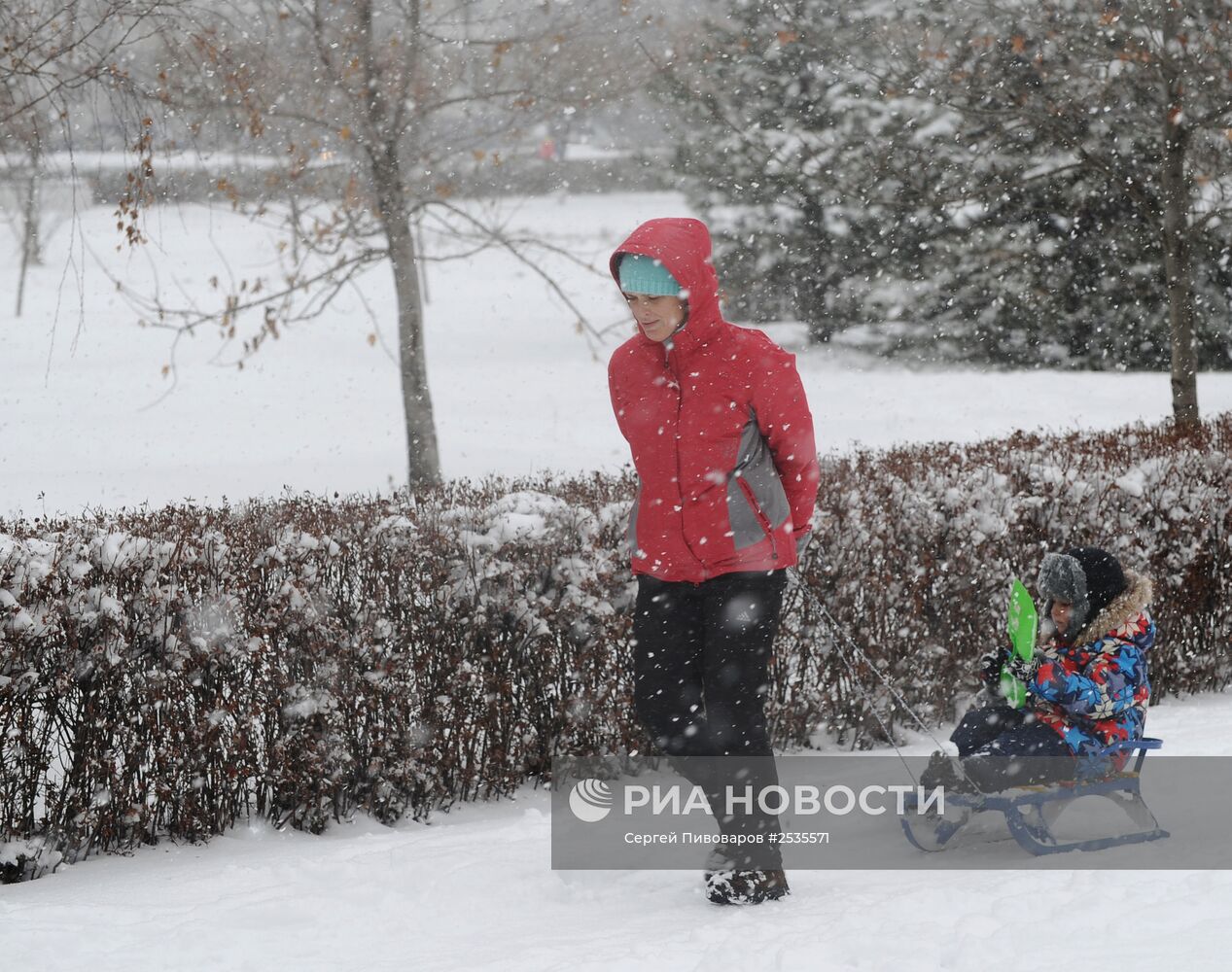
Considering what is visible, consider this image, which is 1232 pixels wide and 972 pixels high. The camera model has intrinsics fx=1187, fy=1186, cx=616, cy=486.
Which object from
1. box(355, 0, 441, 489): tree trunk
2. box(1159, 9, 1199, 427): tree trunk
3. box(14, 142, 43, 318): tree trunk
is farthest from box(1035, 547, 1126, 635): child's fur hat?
box(14, 142, 43, 318): tree trunk

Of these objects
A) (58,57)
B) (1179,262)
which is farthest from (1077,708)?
(1179,262)

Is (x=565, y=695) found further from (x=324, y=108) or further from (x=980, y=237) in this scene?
(x=980, y=237)

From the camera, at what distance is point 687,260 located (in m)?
3.03

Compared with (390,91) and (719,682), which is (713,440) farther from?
(390,91)

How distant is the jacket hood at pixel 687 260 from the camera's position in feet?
9.87

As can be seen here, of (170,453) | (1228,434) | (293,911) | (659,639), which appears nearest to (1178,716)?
(1228,434)

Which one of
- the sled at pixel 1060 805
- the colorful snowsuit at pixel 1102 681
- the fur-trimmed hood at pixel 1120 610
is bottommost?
the sled at pixel 1060 805

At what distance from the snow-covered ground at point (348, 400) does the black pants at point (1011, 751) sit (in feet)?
20.1

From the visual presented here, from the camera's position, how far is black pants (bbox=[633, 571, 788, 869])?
3082 mm

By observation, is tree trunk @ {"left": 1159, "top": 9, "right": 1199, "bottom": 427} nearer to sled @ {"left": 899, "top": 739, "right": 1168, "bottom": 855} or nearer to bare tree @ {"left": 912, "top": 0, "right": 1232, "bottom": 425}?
bare tree @ {"left": 912, "top": 0, "right": 1232, "bottom": 425}

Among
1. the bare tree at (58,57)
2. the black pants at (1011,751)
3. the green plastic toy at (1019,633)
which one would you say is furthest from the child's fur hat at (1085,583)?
the bare tree at (58,57)

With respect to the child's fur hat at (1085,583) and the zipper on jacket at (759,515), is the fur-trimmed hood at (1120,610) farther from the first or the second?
the zipper on jacket at (759,515)

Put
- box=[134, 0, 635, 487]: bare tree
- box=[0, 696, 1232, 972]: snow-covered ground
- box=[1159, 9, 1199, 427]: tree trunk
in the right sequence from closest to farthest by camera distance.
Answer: box=[0, 696, 1232, 972]: snow-covered ground
box=[134, 0, 635, 487]: bare tree
box=[1159, 9, 1199, 427]: tree trunk

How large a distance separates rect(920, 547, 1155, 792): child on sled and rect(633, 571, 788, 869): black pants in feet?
2.96
